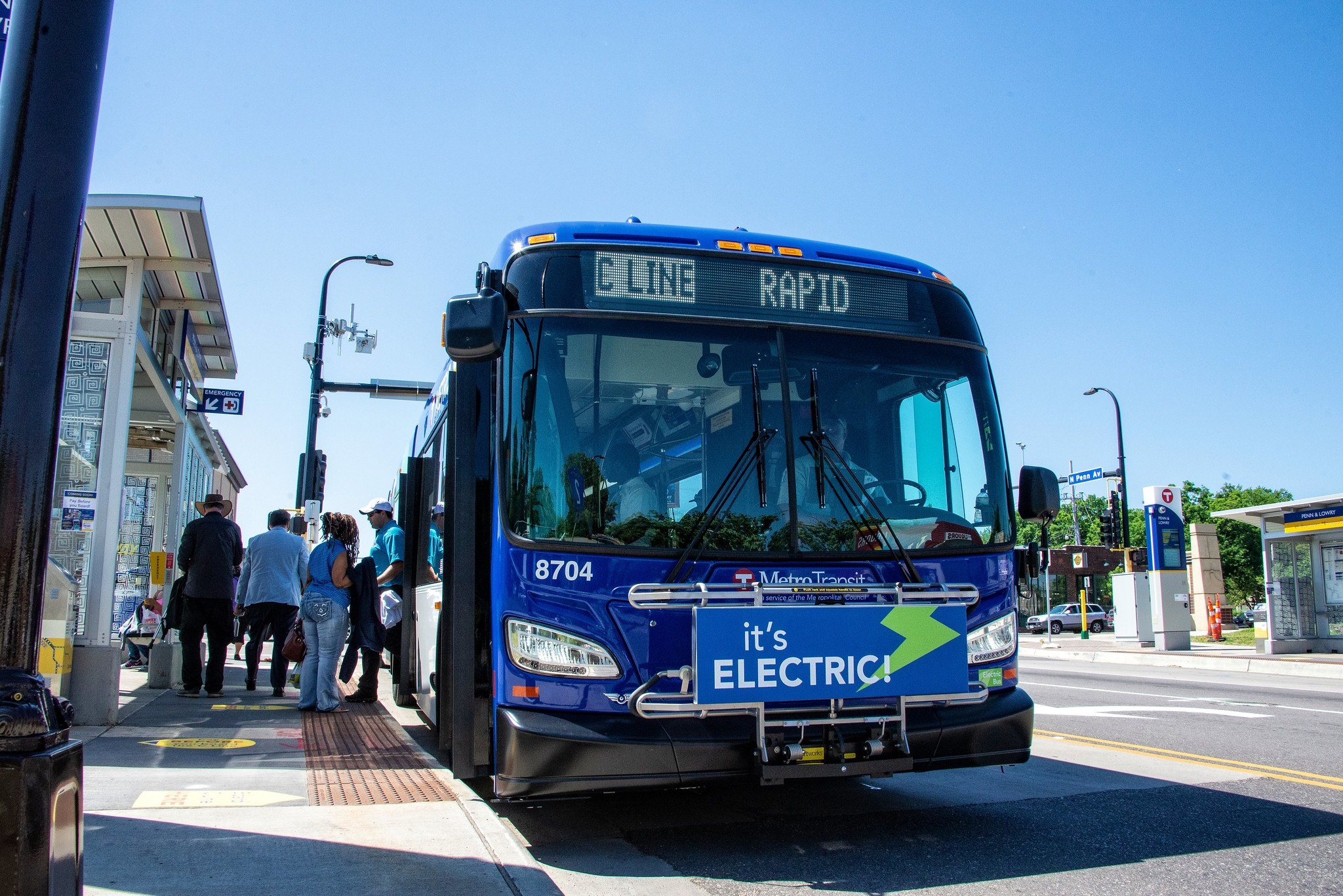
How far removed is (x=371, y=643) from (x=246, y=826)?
444 cm

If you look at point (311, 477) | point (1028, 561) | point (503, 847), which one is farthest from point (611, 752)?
point (311, 477)

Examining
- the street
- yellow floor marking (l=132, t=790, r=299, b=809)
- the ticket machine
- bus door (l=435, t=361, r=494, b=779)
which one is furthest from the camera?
the ticket machine

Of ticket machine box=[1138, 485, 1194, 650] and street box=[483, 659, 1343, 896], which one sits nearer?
street box=[483, 659, 1343, 896]

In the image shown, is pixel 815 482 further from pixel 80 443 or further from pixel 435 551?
pixel 80 443

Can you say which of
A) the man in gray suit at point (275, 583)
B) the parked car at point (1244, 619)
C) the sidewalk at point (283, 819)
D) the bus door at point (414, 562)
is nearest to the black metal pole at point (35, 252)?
the sidewalk at point (283, 819)

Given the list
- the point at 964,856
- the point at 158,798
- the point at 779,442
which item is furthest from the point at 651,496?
the point at 158,798

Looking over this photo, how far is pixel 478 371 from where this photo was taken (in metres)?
5.00

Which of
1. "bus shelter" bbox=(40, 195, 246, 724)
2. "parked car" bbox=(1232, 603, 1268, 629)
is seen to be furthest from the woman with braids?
"parked car" bbox=(1232, 603, 1268, 629)

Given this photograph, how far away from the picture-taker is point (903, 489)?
16.7ft

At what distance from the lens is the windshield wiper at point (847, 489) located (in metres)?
4.84

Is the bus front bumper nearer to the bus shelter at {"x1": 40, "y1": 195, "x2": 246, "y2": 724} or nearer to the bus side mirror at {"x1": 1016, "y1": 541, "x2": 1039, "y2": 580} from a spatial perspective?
the bus side mirror at {"x1": 1016, "y1": 541, "x2": 1039, "y2": 580}

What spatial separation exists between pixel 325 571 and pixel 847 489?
5382 millimetres

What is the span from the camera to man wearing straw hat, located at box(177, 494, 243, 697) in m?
9.22

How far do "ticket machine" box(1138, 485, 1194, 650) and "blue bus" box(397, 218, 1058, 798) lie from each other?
22380mm
